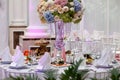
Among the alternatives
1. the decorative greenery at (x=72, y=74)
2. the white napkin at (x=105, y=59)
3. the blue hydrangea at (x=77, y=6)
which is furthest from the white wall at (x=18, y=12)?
the decorative greenery at (x=72, y=74)

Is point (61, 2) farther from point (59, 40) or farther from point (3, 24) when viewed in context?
point (3, 24)

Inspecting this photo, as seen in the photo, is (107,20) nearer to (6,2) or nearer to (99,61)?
(6,2)

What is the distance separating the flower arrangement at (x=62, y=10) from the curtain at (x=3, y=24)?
16.5 feet

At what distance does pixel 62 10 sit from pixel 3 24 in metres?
5.23

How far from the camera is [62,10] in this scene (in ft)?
11.7

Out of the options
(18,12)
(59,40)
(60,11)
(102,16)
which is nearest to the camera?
(60,11)

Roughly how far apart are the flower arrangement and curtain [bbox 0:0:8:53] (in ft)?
16.5

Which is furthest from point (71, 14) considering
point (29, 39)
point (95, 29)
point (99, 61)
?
point (95, 29)

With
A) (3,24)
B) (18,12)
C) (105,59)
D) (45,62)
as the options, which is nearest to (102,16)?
(18,12)

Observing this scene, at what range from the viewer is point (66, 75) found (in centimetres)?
168

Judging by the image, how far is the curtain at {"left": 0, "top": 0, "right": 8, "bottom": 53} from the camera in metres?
8.55

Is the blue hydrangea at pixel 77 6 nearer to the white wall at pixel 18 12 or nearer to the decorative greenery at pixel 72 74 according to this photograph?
the decorative greenery at pixel 72 74

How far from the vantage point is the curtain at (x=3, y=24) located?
855 cm

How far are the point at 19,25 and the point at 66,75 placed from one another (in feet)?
23.4
